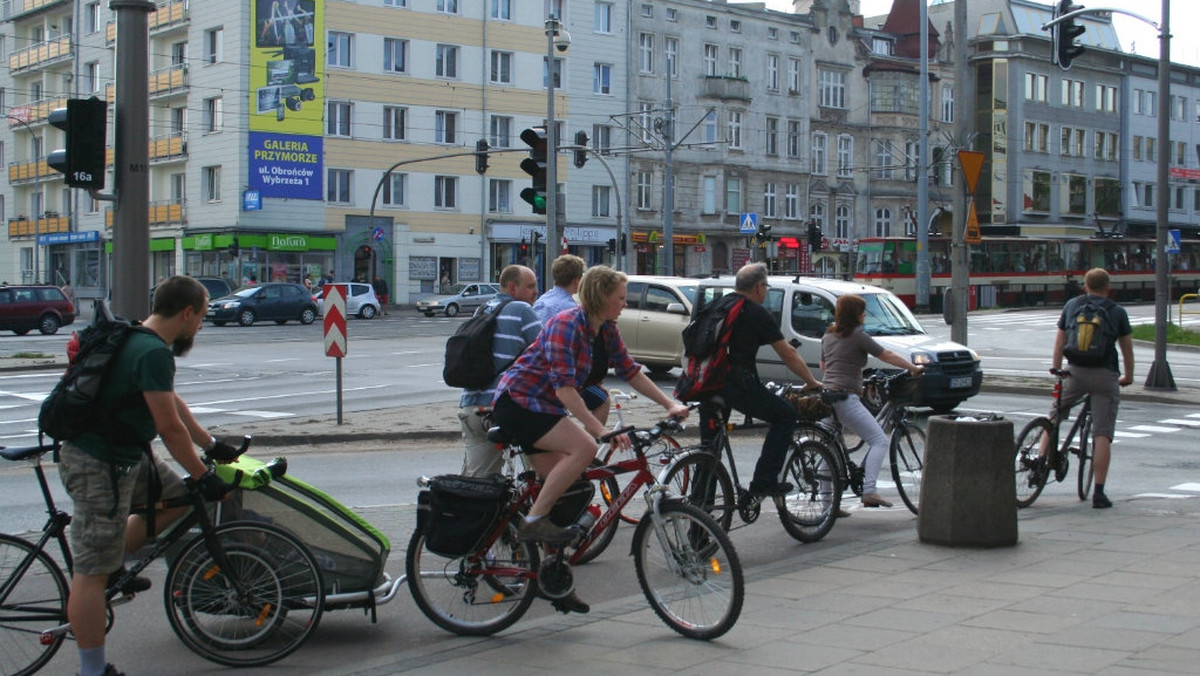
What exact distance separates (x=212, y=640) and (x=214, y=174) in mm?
53161

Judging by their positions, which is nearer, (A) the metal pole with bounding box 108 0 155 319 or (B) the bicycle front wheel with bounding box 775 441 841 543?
(B) the bicycle front wheel with bounding box 775 441 841 543

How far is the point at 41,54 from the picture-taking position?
227 feet

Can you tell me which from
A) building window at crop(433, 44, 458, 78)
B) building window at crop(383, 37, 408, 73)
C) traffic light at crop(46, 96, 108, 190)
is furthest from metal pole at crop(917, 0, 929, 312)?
traffic light at crop(46, 96, 108, 190)

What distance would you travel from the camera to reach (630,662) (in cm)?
579

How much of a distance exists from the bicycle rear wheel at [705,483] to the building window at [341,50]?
51.6 meters

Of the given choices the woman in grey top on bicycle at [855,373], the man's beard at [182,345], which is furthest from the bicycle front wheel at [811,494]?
the man's beard at [182,345]

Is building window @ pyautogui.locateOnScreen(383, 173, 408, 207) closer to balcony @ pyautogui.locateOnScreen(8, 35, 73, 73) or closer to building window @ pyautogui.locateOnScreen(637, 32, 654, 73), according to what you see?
building window @ pyautogui.locateOnScreen(637, 32, 654, 73)

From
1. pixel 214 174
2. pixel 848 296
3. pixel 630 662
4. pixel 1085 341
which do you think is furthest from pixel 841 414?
pixel 214 174

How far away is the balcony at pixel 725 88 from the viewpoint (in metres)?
67.4

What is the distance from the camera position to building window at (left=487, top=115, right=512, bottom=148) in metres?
61.8

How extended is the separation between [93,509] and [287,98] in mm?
52299

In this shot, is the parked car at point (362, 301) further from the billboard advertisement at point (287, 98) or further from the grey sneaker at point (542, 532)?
the grey sneaker at point (542, 532)

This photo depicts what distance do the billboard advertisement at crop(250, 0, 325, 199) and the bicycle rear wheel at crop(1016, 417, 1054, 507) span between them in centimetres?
4809

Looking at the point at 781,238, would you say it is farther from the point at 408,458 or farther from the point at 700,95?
the point at 408,458
